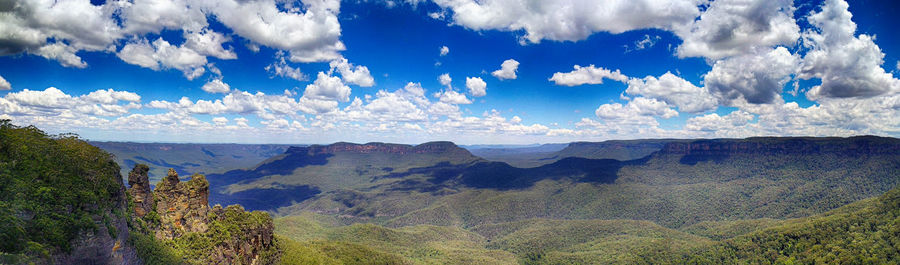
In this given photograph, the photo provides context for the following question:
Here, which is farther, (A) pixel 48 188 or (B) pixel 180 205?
(B) pixel 180 205

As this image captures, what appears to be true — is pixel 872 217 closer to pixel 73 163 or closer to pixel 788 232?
pixel 788 232

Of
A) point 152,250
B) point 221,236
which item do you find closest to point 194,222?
point 221,236

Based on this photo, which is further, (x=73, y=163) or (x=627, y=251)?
(x=627, y=251)

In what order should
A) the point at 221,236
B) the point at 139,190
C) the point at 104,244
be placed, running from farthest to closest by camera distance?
the point at 221,236 < the point at 139,190 < the point at 104,244

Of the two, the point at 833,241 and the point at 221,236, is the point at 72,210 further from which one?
the point at 833,241

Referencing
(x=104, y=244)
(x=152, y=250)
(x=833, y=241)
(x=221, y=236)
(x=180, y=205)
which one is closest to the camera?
(x=104, y=244)

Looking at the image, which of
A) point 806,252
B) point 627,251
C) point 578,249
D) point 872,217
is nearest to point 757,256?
point 806,252

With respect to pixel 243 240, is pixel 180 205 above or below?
above
